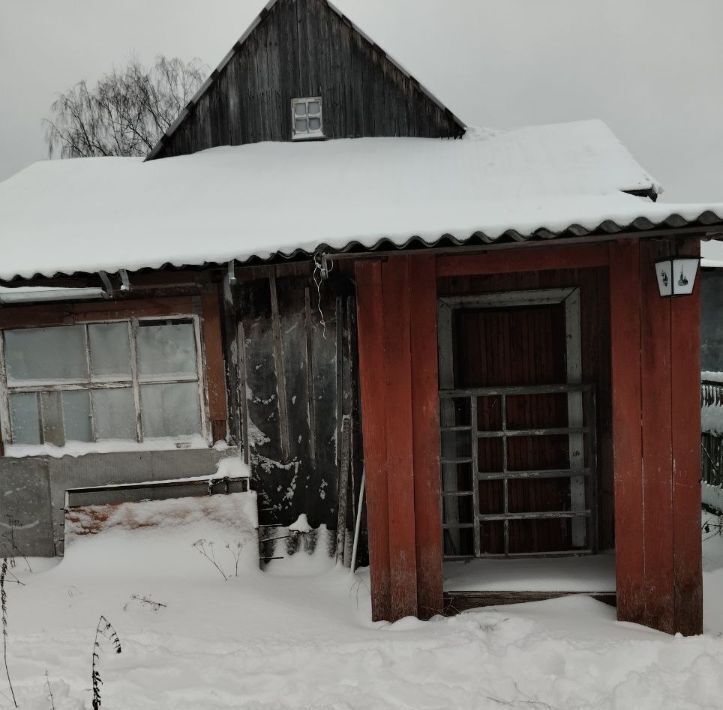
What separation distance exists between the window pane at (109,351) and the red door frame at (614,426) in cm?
270

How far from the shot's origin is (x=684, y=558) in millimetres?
4020

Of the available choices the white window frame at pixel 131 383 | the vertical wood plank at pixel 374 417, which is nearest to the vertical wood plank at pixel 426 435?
the vertical wood plank at pixel 374 417

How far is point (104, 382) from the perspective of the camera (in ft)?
18.2

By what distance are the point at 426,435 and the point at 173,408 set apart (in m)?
2.69

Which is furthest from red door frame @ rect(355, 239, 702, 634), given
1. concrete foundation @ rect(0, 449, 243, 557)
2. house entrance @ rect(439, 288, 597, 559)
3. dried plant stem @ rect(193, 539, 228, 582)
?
concrete foundation @ rect(0, 449, 243, 557)

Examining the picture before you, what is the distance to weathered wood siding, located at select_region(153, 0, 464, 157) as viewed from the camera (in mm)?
7777

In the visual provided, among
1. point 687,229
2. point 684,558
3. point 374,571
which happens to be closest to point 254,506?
point 374,571

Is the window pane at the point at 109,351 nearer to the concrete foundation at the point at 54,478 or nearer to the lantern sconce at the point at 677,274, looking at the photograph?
the concrete foundation at the point at 54,478

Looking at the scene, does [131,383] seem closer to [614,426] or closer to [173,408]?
[173,408]

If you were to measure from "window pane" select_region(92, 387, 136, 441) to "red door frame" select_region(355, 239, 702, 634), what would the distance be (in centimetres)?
270

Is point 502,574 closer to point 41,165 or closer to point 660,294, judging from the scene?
point 660,294

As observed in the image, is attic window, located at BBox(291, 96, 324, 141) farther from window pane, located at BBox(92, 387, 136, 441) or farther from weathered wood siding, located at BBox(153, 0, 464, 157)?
window pane, located at BBox(92, 387, 136, 441)

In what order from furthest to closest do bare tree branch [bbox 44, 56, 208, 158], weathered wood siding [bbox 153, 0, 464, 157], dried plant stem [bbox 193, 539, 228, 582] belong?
bare tree branch [bbox 44, 56, 208, 158]
weathered wood siding [bbox 153, 0, 464, 157]
dried plant stem [bbox 193, 539, 228, 582]

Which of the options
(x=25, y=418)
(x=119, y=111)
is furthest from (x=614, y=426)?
(x=119, y=111)
